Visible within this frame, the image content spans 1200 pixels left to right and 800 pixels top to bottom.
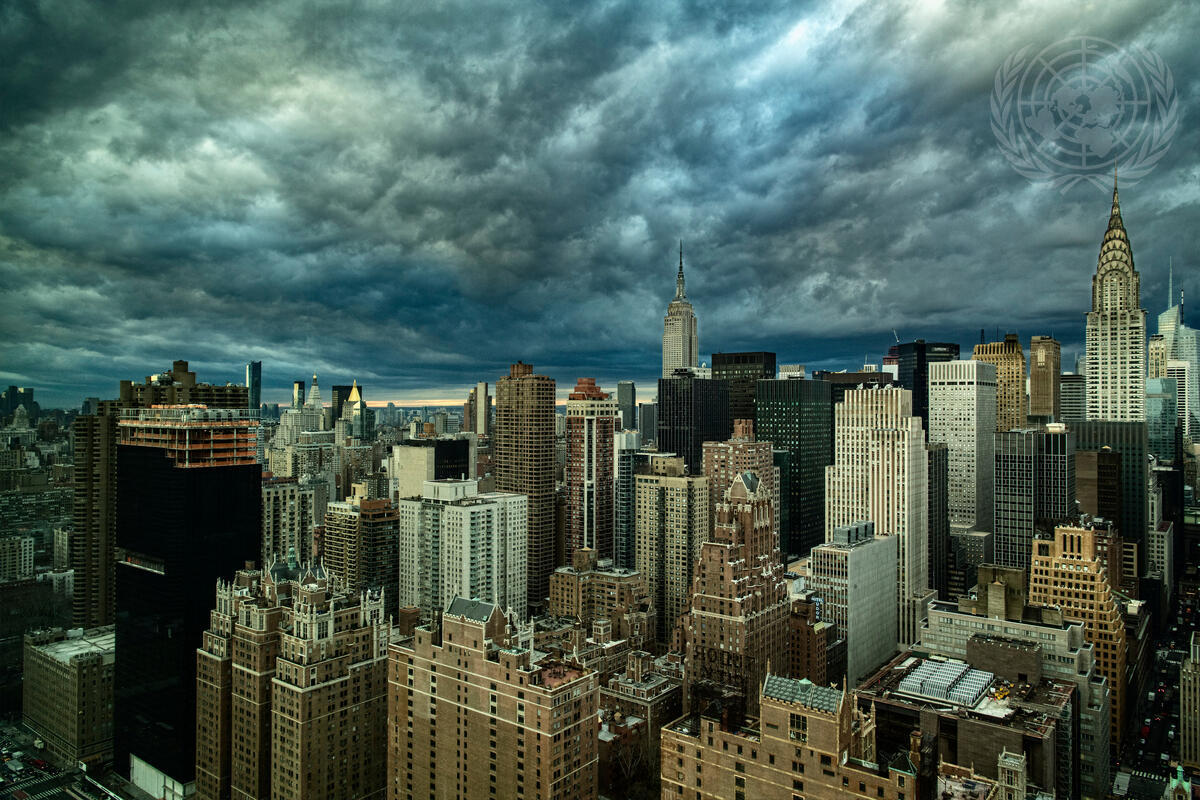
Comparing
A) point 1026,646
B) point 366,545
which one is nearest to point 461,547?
point 366,545

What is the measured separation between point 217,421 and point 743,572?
49.5 metres

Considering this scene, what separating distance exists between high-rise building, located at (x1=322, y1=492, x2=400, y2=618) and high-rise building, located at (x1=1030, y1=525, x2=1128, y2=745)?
3278 inches

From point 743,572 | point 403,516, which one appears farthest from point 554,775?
point 403,516

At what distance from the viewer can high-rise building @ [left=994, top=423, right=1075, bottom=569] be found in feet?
354

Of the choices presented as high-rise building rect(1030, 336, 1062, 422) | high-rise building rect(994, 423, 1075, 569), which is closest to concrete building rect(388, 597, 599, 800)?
high-rise building rect(994, 423, 1075, 569)

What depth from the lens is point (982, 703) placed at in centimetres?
5038

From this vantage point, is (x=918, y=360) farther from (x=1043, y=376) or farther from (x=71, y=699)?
(x=71, y=699)

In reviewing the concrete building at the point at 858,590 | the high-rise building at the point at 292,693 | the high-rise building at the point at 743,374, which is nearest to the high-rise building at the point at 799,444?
the high-rise building at the point at 743,374

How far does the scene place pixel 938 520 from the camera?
118 meters

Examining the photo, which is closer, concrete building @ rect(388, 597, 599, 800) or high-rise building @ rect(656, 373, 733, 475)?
concrete building @ rect(388, 597, 599, 800)

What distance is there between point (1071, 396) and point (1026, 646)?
390 ft

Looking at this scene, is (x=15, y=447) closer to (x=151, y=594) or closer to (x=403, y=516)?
(x=151, y=594)

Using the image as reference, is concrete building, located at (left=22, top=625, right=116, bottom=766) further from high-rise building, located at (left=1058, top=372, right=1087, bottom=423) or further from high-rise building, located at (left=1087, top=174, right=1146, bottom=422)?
high-rise building, located at (left=1058, top=372, right=1087, bottom=423)

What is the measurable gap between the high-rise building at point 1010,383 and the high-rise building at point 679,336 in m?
66.4
